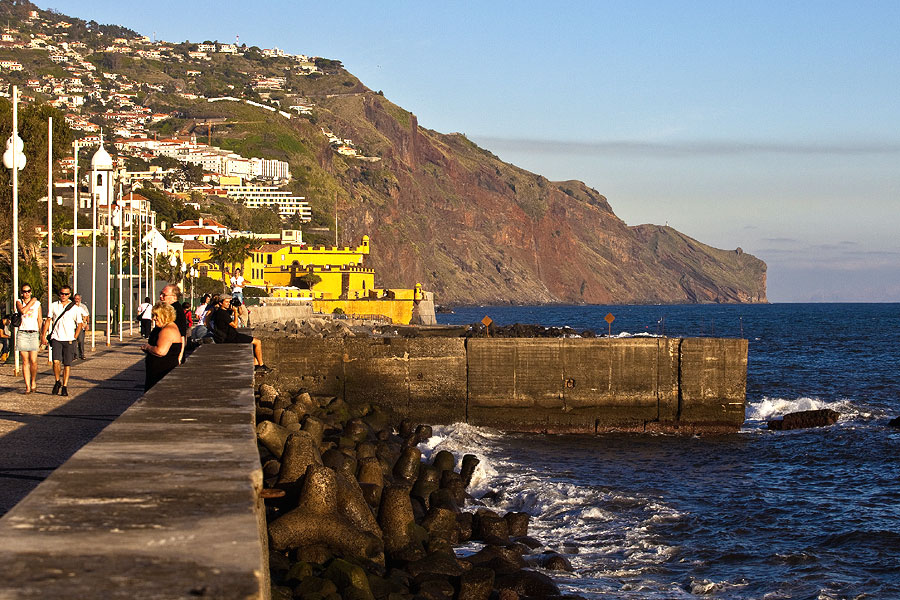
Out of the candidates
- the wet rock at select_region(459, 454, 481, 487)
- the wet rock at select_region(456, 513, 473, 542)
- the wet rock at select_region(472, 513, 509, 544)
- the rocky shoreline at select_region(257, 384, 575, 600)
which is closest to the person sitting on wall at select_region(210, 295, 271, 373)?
the rocky shoreline at select_region(257, 384, 575, 600)

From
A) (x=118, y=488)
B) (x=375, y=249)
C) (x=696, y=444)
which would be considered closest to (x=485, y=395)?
(x=696, y=444)

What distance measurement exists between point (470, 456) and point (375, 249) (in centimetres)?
17782

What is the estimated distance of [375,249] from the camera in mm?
194500

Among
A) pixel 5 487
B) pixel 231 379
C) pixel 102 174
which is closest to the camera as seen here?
pixel 5 487

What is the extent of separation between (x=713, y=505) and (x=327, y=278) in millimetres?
82722

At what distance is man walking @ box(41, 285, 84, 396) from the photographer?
50.0 ft

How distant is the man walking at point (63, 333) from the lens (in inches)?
600

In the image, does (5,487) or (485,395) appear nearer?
(5,487)

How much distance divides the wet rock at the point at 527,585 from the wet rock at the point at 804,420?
18.3 meters

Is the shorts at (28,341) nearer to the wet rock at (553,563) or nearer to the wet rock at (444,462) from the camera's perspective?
the wet rock at (444,462)

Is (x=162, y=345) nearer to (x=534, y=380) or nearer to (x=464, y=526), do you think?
(x=464, y=526)

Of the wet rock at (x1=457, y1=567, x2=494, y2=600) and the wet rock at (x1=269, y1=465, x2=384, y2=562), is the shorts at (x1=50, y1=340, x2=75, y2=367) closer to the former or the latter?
the wet rock at (x1=269, y1=465, x2=384, y2=562)

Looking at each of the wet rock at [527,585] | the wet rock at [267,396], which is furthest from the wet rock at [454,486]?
the wet rock at [527,585]

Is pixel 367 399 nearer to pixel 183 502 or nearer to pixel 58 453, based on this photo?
pixel 58 453
